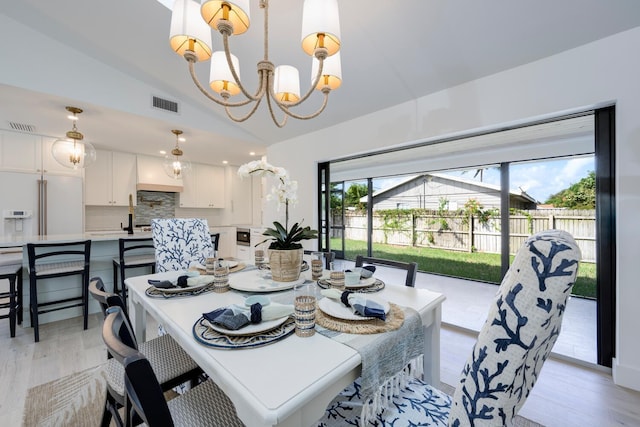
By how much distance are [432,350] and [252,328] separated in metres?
0.91

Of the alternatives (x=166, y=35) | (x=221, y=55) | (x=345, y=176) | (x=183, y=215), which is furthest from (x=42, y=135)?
(x=345, y=176)

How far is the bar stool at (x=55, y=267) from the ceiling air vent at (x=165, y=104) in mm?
1792

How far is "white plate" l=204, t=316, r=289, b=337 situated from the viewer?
836 millimetres

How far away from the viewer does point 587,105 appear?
1.79 metres

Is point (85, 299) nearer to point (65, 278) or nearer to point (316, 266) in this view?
point (65, 278)

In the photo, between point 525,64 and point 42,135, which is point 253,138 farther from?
point 525,64

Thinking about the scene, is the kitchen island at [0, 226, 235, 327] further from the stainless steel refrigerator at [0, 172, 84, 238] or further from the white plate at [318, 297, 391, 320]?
the white plate at [318, 297, 391, 320]

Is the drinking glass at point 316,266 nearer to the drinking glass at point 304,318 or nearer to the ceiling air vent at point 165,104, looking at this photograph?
the drinking glass at point 304,318

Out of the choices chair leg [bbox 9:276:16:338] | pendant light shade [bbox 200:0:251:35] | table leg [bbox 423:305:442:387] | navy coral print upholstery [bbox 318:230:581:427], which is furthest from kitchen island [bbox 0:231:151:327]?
navy coral print upholstery [bbox 318:230:581:427]

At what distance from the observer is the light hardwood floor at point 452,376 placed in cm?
151

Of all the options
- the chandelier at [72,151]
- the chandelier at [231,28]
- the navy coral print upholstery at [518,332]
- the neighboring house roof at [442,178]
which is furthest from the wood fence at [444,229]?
the navy coral print upholstery at [518,332]

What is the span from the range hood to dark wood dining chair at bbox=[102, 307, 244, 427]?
484 cm

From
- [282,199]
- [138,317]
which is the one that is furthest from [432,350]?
[138,317]

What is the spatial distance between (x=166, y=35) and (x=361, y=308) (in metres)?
2.99
